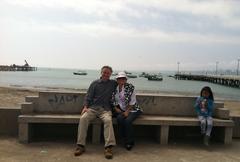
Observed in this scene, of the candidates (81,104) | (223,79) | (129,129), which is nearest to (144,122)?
(129,129)

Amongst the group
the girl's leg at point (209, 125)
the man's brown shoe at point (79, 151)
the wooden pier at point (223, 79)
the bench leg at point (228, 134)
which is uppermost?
the girl's leg at point (209, 125)

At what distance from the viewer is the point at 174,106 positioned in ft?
26.7

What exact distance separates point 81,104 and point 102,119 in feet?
3.87

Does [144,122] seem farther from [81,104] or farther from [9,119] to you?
[9,119]

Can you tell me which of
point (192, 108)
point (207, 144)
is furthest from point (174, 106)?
point (207, 144)

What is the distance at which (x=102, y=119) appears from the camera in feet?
22.3

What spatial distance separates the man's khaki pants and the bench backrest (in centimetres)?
98

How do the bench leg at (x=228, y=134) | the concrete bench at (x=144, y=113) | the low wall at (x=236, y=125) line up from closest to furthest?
the concrete bench at (x=144, y=113) < the bench leg at (x=228, y=134) < the low wall at (x=236, y=125)

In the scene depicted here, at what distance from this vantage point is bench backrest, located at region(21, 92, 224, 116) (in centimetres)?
775

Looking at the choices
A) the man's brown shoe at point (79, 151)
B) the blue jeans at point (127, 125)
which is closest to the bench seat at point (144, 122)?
the blue jeans at point (127, 125)

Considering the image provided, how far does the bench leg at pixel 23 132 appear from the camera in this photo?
6.92 metres

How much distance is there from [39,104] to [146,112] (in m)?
2.38

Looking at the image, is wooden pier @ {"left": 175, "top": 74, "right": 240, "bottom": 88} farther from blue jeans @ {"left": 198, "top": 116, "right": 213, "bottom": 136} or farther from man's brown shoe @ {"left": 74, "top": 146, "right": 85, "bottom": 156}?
man's brown shoe @ {"left": 74, "top": 146, "right": 85, "bottom": 156}

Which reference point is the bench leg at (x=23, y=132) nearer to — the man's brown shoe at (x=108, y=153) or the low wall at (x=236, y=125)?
the man's brown shoe at (x=108, y=153)
